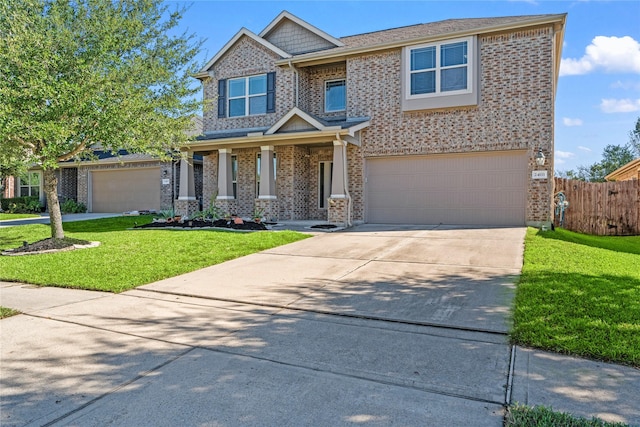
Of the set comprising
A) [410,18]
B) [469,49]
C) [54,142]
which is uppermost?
[410,18]

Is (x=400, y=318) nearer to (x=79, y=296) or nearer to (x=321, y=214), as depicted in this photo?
(x=79, y=296)

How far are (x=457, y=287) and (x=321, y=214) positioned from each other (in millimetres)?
10813

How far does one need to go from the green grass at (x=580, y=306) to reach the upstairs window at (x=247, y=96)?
12.0 meters

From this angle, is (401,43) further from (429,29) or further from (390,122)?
(390,122)

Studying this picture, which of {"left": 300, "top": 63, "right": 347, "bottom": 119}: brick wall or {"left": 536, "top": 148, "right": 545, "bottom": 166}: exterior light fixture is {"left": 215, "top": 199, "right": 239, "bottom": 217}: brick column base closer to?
{"left": 300, "top": 63, "right": 347, "bottom": 119}: brick wall

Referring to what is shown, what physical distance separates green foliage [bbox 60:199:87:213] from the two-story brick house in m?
9.46

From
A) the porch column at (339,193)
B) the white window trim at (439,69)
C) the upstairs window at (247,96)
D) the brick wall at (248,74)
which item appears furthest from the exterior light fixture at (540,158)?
the upstairs window at (247,96)

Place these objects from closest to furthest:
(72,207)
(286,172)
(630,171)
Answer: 1. (286,172)
2. (630,171)
3. (72,207)

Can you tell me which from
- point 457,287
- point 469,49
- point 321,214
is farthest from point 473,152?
point 457,287

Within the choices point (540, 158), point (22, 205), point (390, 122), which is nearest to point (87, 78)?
point (390, 122)

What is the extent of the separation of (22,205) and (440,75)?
2373 cm

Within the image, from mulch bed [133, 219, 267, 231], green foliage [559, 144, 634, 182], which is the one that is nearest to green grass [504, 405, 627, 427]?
mulch bed [133, 219, 267, 231]

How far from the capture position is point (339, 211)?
13.7m

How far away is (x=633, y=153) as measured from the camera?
43.8m
